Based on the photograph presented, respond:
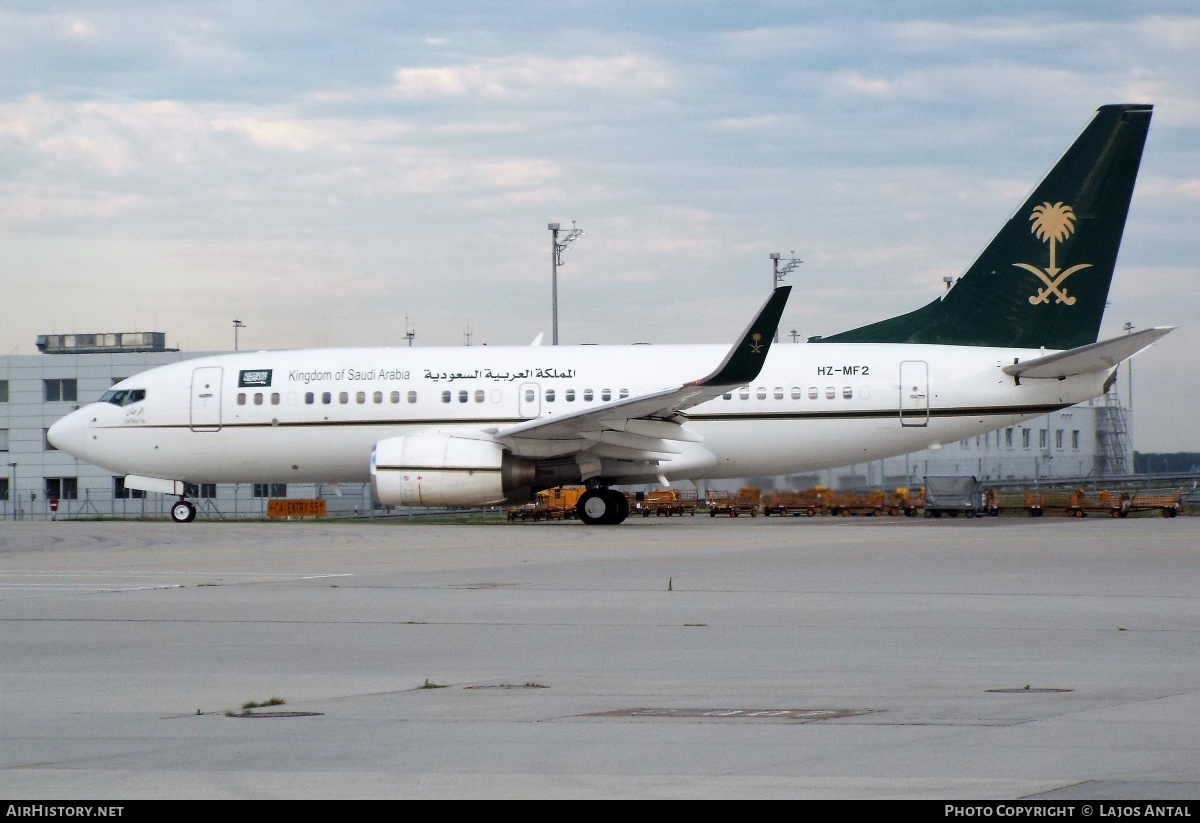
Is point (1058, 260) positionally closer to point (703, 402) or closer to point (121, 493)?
point (703, 402)

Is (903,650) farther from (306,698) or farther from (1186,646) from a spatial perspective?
(306,698)

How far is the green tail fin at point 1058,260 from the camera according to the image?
3052 cm

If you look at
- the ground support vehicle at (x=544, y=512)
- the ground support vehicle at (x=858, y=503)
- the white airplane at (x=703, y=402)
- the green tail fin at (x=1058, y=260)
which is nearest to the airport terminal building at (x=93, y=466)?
the ground support vehicle at (x=544, y=512)

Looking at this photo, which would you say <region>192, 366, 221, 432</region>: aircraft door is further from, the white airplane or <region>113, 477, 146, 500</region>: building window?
<region>113, 477, 146, 500</region>: building window

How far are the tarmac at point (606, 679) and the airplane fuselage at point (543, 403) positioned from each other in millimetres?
10870

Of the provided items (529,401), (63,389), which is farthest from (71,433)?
(63,389)

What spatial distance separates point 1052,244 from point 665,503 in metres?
17.7

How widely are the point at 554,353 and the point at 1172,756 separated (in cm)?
2582

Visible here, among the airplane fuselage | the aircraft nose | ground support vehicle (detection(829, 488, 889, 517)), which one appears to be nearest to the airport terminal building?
ground support vehicle (detection(829, 488, 889, 517))

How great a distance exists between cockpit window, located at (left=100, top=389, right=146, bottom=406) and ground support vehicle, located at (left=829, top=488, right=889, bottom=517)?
17.5m

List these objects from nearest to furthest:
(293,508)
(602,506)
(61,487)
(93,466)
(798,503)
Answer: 1. (602,506)
2. (798,503)
3. (293,508)
4. (93,466)
5. (61,487)

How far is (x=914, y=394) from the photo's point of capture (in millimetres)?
30141

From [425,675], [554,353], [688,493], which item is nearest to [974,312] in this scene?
[554,353]

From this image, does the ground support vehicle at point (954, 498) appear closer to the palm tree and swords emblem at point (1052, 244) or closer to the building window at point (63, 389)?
the palm tree and swords emblem at point (1052, 244)
